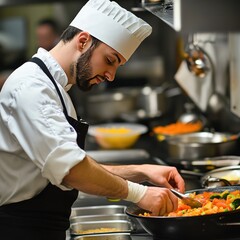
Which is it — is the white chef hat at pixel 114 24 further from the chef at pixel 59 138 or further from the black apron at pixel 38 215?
the black apron at pixel 38 215

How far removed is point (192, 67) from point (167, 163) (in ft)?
2.82

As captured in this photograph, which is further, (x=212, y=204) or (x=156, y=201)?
(x=212, y=204)

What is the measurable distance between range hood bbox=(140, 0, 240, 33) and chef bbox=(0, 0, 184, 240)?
1.68 ft

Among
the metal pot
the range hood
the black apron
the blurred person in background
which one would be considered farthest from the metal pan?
the blurred person in background

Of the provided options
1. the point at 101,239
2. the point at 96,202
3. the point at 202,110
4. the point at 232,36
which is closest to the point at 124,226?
the point at 101,239

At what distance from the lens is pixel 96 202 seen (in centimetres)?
360

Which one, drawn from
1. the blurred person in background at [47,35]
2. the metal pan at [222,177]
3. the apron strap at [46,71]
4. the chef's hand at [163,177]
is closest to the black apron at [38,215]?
the apron strap at [46,71]

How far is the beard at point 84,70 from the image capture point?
2.81m

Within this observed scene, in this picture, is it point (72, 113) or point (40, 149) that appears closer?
point (40, 149)

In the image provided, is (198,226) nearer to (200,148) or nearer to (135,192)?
(135,192)

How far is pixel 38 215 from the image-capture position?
280 centimetres

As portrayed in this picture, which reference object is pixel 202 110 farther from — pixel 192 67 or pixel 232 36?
pixel 232 36

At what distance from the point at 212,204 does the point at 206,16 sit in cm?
83

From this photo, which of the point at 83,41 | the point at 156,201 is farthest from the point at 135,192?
the point at 83,41
